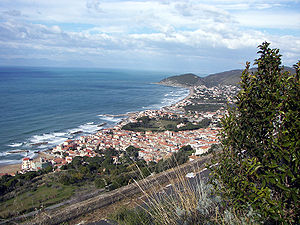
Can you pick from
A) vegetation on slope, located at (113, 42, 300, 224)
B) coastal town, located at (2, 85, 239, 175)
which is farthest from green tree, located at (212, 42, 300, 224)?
coastal town, located at (2, 85, 239, 175)

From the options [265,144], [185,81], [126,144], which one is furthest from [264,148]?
[185,81]

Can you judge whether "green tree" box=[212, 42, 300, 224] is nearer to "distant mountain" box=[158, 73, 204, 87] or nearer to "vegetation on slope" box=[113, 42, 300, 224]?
"vegetation on slope" box=[113, 42, 300, 224]

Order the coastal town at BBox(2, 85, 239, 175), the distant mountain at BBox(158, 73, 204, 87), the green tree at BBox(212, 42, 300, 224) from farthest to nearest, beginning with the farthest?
the distant mountain at BBox(158, 73, 204, 87) → the coastal town at BBox(2, 85, 239, 175) → the green tree at BBox(212, 42, 300, 224)

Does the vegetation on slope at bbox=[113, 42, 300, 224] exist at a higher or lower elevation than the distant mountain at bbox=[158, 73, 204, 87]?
higher

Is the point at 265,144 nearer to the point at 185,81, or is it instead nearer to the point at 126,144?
the point at 126,144

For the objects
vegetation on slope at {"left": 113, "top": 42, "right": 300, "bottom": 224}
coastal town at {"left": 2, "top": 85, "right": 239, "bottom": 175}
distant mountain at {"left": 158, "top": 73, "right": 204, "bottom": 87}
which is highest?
vegetation on slope at {"left": 113, "top": 42, "right": 300, "bottom": 224}

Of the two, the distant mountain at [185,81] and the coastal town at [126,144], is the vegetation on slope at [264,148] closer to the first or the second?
the coastal town at [126,144]

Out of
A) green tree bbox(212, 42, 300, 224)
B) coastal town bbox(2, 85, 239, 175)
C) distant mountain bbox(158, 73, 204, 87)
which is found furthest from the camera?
distant mountain bbox(158, 73, 204, 87)

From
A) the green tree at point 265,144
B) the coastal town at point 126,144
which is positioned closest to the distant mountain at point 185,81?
the coastal town at point 126,144

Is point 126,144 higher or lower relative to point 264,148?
lower

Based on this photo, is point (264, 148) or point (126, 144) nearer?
point (264, 148)
